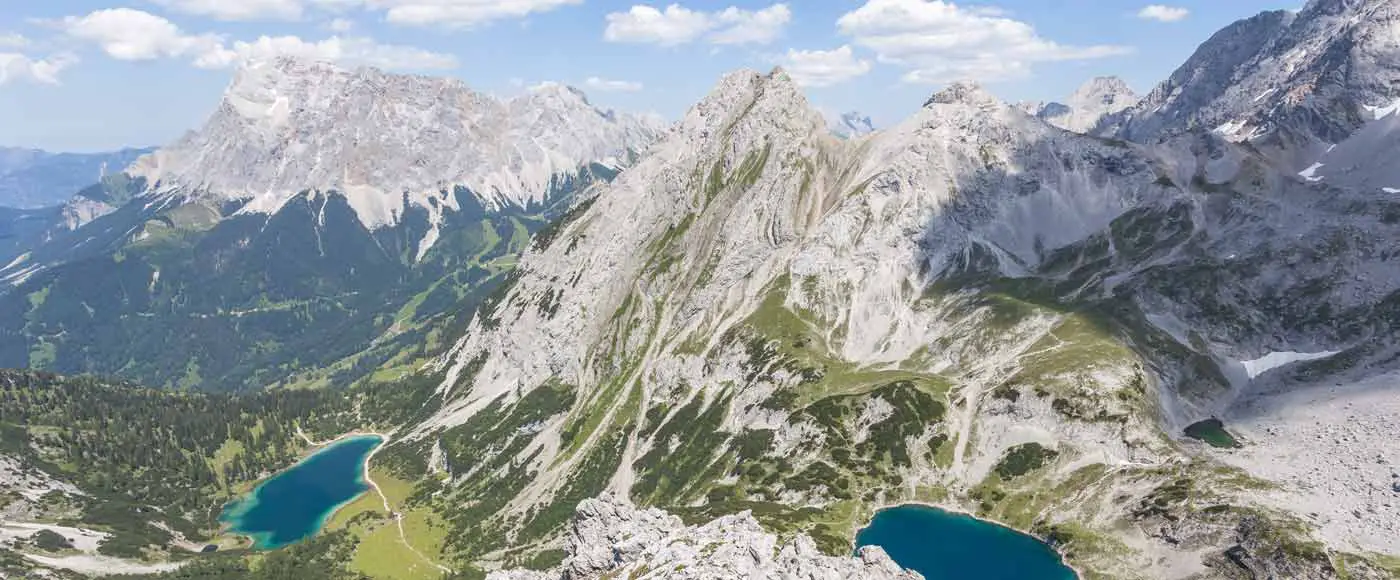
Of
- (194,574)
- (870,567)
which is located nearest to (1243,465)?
(870,567)

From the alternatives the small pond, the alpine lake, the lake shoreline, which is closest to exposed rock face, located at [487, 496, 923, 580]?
the alpine lake

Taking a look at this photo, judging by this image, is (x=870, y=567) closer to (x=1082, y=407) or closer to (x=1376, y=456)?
(x=1082, y=407)

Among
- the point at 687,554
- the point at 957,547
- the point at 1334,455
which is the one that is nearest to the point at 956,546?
the point at 957,547

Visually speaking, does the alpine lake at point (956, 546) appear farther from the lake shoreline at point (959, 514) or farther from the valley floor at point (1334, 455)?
the valley floor at point (1334, 455)

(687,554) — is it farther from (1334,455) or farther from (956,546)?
(1334,455)

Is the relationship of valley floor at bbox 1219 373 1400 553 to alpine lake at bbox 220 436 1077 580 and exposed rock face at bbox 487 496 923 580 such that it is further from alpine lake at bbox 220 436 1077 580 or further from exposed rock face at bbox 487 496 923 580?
exposed rock face at bbox 487 496 923 580
